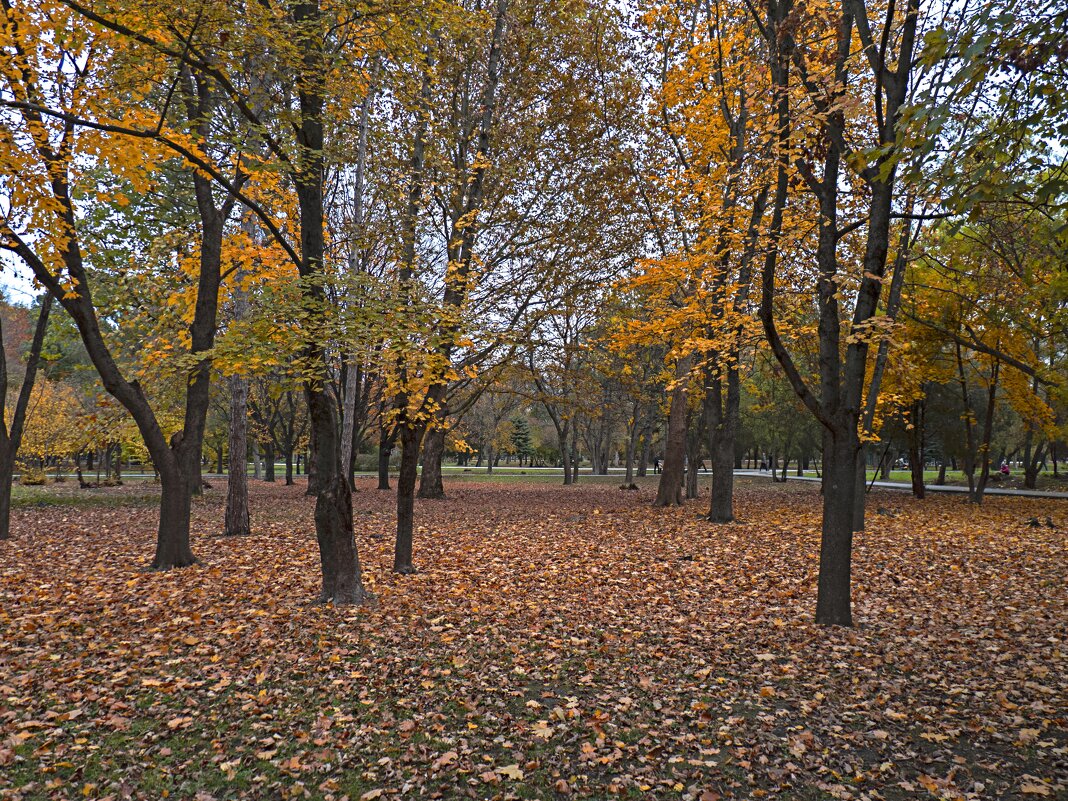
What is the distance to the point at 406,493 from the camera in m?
9.18

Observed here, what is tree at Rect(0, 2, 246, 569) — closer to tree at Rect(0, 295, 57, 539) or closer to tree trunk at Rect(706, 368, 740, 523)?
tree at Rect(0, 295, 57, 539)

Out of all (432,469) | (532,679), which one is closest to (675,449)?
(432,469)

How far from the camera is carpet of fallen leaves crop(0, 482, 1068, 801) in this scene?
3951mm

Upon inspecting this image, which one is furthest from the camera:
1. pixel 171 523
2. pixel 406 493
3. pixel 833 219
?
pixel 171 523

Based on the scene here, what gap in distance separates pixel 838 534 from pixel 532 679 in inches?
154

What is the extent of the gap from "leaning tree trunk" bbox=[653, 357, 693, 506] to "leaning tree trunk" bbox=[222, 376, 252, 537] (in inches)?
464

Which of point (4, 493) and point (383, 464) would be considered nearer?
point (4, 493)

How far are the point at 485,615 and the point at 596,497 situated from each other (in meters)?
17.1

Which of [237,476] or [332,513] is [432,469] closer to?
[237,476]

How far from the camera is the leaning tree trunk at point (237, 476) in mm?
12934

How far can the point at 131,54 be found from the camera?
22.9 feet

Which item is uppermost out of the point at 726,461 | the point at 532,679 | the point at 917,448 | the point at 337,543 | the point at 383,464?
the point at 917,448

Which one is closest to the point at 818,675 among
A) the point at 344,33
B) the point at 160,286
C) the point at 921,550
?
the point at 921,550

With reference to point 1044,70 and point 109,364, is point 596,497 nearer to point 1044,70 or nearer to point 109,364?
point 109,364
